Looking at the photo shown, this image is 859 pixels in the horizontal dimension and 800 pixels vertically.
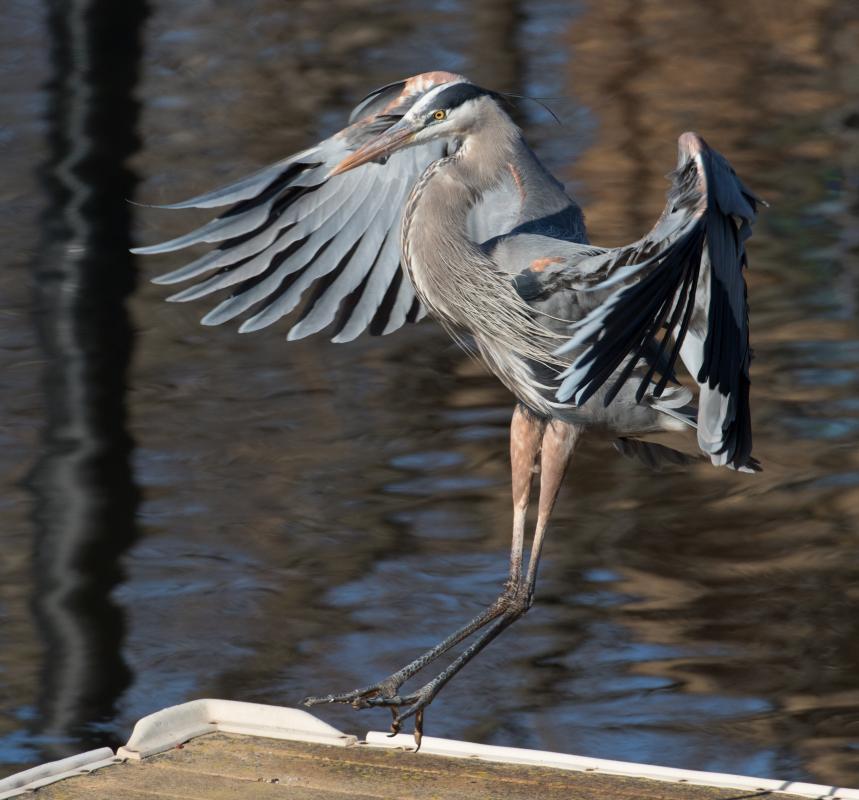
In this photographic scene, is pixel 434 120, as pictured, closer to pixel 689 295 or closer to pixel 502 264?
pixel 502 264

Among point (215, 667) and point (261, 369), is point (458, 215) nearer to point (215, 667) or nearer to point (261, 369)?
point (215, 667)

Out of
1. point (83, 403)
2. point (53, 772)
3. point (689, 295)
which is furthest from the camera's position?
point (83, 403)

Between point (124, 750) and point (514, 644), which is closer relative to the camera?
point (124, 750)

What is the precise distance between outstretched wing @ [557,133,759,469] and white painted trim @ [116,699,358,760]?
1195 mm

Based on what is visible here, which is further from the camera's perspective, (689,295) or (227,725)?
(227,725)

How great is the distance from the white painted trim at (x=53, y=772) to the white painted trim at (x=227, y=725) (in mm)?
56

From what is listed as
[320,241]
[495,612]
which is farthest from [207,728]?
[320,241]

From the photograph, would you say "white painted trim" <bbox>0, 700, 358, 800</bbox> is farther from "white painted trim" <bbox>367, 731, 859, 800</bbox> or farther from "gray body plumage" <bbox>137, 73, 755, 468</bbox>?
"gray body plumage" <bbox>137, 73, 755, 468</bbox>

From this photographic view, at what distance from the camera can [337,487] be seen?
7.08 m

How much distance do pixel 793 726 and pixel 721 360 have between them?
174 centimetres

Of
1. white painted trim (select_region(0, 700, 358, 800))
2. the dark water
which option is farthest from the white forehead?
the dark water

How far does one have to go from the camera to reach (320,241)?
4824 mm

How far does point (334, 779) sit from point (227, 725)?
431 mm

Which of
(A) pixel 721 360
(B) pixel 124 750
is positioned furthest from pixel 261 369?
(A) pixel 721 360
